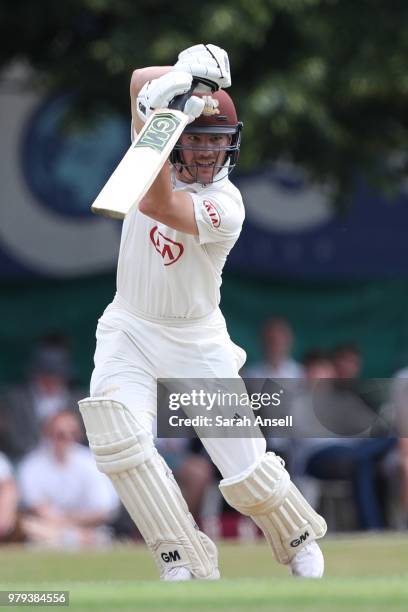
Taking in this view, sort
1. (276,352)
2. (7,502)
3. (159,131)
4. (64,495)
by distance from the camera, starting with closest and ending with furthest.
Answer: (159,131), (7,502), (64,495), (276,352)

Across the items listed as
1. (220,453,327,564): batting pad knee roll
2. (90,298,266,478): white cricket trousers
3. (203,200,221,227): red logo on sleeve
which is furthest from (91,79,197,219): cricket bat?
(220,453,327,564): batting pad knee roll

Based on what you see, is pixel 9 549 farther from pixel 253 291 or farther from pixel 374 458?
pixel 253 291

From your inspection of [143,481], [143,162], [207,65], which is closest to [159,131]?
[143,162]

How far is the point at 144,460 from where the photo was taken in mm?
5438

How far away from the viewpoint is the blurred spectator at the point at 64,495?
9078mm

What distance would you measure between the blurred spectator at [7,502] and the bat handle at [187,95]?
391 cm

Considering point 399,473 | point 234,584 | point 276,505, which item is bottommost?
point 234,584

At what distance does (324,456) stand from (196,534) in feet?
12.8

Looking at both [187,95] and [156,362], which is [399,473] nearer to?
[156,362]

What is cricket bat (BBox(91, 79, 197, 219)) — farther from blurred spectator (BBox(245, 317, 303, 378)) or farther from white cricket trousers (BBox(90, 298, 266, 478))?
blurred spectator (BBox(245, 317, 303, 378))

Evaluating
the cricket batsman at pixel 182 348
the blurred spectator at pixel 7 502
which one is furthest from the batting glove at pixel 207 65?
the blurred spectator at pixel 7 502

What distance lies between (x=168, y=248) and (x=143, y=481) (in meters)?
0.86

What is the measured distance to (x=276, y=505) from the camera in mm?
5613

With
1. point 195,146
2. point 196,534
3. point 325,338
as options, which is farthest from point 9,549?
point 325,338
